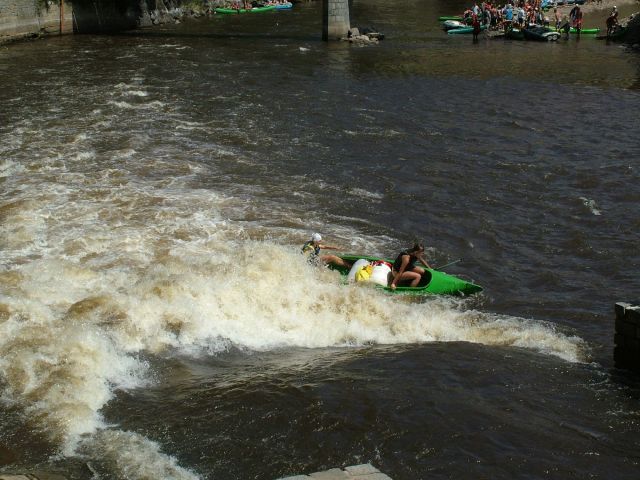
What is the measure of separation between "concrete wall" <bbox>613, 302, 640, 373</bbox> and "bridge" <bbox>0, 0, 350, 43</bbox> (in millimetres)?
29112

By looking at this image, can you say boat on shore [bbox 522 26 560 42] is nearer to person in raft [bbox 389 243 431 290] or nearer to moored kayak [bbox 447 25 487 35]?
moored kayak [bbox 447 25 487 35]

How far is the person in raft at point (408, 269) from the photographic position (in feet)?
40.3

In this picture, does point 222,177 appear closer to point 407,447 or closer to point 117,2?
point 407,447

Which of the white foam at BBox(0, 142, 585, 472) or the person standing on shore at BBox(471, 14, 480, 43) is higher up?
the person standing on shore at BBox(471, 14, 480, 43)

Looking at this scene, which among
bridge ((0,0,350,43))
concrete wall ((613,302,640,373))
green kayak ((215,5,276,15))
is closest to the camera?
concrete wall ((613,302,640,373))

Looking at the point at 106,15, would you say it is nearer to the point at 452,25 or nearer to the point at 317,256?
the point at 452,25

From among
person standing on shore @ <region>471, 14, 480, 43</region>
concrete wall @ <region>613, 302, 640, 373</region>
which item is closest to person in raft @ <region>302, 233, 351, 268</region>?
concrete wall @ <region>613, 302, 640, 373</region>

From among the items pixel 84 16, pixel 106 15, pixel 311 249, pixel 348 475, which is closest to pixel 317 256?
pixel 311 249

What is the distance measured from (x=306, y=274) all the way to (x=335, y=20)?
87.3 feet

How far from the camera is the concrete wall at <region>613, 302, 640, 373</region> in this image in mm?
9539

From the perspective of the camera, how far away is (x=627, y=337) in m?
9.73

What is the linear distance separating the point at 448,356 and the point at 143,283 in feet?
15.5

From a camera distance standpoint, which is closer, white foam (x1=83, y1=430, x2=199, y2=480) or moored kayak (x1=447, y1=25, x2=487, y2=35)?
white foam (x1=83, y1=430, x2=199, y2=480)

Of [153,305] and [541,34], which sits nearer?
[153,305]
